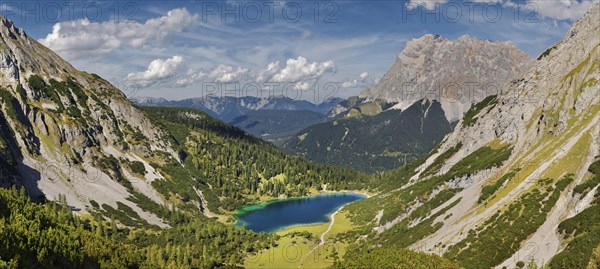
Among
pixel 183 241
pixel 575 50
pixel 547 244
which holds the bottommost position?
pixel 183 241

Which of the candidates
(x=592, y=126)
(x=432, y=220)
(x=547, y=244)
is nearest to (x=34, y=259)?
(x=547, y=244)

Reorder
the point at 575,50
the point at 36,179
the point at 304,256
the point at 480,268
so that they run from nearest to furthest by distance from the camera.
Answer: the point at 480,268
the point at 304,256
the point at 575,50
the point at 36,179

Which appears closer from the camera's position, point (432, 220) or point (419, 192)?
point (432, 220)

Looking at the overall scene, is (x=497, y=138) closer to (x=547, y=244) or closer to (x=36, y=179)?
(x=547, y=244)

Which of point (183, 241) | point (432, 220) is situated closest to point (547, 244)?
point (432, 220)

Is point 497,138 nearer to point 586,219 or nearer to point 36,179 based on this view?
point 586,219

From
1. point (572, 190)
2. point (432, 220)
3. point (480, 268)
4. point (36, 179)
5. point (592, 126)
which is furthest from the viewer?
point (36, 179)

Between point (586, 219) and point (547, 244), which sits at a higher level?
point (586, 219)

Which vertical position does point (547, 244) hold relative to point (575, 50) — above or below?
below

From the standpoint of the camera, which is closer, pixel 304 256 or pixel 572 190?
pixel 572 190

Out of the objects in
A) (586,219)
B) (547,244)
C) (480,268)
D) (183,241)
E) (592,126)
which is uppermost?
(592,126)
